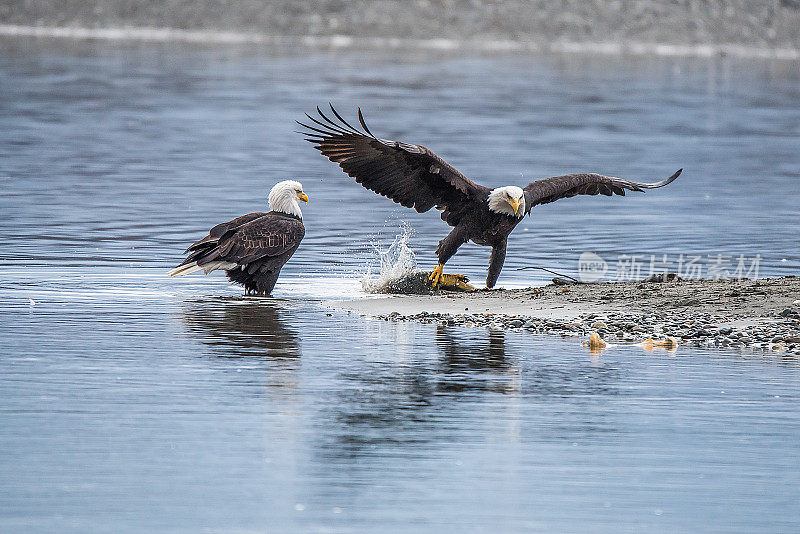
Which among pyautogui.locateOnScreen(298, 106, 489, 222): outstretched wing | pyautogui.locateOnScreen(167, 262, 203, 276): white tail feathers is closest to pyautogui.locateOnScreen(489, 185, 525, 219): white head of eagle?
pyautogui.locateOnScreen(298, 106, 489, 222): outstretched wing

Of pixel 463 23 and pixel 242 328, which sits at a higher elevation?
pixel 463 23

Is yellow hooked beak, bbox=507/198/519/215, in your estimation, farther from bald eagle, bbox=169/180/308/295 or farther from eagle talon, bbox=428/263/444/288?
bald eagle, bbox=169/180/308/295

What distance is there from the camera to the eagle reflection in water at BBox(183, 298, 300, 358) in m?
10.4

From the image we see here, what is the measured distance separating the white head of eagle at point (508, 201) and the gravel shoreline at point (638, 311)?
656 mm

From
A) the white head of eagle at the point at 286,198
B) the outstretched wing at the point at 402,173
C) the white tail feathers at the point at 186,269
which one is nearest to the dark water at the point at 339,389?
the white tail feathers at the point at 186,269

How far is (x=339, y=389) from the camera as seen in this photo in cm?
909

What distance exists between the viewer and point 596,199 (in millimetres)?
22281

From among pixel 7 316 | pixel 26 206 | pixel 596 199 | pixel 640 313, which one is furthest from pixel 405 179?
pixel 596 199

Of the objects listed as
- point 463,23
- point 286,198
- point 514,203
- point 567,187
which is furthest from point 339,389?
point 463,23

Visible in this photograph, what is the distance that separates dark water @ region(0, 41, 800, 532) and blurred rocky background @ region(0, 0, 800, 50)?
62.3 metres

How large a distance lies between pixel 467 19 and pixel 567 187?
2890 inches

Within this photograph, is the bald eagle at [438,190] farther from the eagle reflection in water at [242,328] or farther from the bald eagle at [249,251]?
the eagle reflection in water at [242,328]

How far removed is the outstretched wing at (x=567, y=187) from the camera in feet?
45.2

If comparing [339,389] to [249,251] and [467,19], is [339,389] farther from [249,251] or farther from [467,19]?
[467,19]
